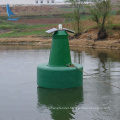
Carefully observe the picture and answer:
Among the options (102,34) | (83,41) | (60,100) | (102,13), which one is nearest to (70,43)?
(83,41)

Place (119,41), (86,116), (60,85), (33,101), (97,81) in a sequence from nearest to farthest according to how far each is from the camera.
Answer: (86,116)
(33,101)
(60,85)
(97,81)
(119,41)

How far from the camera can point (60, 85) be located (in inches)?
456

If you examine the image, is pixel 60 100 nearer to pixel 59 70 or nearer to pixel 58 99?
pixel 58 99

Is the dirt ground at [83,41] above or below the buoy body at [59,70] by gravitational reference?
below

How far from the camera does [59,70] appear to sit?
11.3 m

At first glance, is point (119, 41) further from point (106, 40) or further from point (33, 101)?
point (33, 101)

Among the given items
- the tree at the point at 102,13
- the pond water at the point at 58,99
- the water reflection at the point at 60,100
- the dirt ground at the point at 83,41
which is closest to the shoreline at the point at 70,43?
the dirt ground at the point at 83,41

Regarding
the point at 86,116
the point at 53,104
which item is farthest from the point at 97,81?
the point at 86,116

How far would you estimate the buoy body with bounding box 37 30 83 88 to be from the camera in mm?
11398

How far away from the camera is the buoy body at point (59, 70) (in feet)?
37.4

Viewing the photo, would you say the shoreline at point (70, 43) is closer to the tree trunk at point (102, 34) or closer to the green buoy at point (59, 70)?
the tree trunk at point (102, 34)

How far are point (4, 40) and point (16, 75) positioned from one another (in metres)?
22.0

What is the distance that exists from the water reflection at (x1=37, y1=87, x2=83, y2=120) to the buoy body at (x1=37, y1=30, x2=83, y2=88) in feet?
0.76

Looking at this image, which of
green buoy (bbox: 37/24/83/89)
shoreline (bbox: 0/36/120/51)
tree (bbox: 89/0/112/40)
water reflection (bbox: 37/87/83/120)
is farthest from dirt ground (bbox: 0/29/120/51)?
water reflection (bbox: 37/87/83/120)
